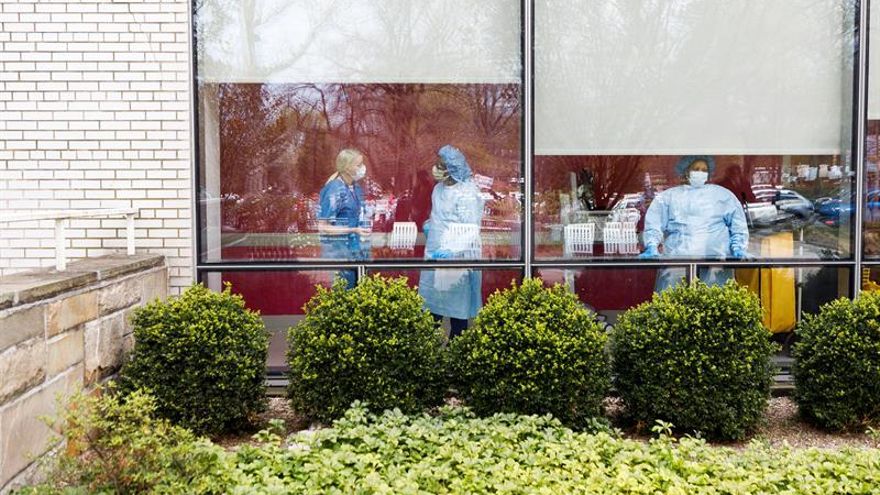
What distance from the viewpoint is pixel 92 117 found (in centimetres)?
558

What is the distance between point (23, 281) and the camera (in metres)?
4.08

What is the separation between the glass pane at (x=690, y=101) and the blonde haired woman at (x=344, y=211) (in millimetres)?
1430

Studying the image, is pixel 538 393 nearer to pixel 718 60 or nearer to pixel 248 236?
pixel 248 236

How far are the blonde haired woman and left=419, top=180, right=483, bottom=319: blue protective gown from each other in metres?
0.54

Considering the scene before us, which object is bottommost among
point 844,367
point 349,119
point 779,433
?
point 779,433

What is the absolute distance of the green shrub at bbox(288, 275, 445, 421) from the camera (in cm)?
481

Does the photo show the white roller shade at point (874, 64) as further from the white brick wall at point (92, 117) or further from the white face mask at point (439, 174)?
the white brick wall at point (92, 117)

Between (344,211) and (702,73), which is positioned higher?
(702,73)

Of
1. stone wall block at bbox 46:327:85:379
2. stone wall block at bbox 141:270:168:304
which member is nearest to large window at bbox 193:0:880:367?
stone wall block at bbox 141:270:168:304

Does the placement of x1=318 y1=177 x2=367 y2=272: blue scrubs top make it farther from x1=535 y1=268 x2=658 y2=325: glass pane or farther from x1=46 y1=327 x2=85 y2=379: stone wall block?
x1=46 y1=327 x2=85 y2=379: stone wall block

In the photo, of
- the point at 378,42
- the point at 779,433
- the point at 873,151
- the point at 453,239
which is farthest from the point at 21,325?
the point at 873,151

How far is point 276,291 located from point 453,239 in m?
1.45

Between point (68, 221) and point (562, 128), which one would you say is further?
point (562, 128)

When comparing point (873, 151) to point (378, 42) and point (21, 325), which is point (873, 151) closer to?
point (378, 42)
